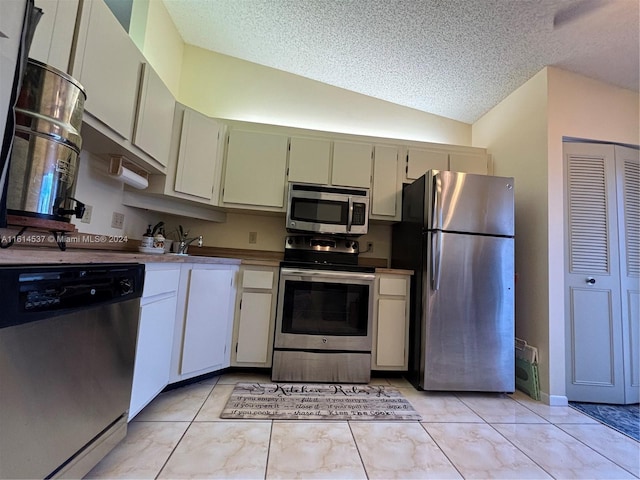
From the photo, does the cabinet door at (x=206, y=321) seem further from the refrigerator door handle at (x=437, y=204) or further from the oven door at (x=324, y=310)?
the refrigerator door handle at (x=437, y=204)

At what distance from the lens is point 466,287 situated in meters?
2.15

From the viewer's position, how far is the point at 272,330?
2219 millimetres

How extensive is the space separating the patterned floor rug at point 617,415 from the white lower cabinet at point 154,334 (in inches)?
107

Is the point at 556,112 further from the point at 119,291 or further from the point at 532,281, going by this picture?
the point at 119,291

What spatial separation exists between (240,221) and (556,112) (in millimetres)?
2842

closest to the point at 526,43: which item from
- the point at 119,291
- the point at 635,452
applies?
the point at 635,452

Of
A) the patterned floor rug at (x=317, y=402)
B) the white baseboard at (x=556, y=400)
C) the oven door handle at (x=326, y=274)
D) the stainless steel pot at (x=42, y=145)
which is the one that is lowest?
the patterned floor rug at (x=317, y=402)

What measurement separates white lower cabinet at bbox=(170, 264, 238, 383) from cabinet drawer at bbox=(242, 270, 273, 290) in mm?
91

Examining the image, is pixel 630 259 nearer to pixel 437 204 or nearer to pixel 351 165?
pixel 437 204

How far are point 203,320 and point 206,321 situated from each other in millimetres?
26

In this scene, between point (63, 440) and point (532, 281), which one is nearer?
point (63, 440)

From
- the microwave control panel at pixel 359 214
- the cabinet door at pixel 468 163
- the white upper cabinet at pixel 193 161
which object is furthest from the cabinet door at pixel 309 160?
the cabinet door at pixel 468 163

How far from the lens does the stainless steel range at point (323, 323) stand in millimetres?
2162

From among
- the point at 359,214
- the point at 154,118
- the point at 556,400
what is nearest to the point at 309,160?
the point at 359,214
